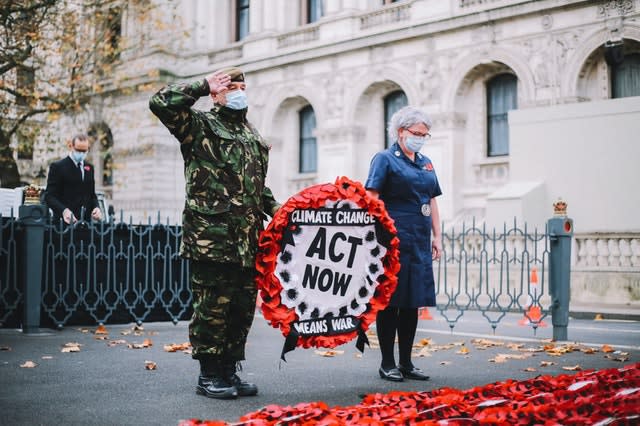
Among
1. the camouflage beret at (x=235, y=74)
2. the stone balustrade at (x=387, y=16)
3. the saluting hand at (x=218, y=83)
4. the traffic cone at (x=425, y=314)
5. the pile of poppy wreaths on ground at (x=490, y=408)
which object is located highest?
the stone balustrade at (x=387, y=16)

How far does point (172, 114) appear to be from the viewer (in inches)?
213

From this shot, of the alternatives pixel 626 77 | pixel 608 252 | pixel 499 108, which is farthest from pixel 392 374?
pixel 499 108

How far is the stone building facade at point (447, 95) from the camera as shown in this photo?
1808 centimetres

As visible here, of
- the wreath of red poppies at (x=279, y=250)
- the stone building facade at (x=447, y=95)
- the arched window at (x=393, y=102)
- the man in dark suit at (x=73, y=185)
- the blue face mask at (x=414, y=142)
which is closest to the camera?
the wreath of red poppies at (x=279, y=250)

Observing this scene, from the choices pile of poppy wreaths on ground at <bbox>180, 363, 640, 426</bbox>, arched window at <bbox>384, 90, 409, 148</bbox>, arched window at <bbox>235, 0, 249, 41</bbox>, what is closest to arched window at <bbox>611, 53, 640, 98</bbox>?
arched window at <bbox>384, 90, 409, 148</bbox>

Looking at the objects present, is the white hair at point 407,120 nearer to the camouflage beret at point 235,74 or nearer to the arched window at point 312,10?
the camouflage beret at point 235,74

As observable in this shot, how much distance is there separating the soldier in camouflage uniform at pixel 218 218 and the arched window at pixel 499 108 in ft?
64.4

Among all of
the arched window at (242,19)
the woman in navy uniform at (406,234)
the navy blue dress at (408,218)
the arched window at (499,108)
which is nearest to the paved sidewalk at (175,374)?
the woman in navy uniform at (406,234)

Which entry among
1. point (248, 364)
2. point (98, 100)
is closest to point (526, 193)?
point (248, 364)

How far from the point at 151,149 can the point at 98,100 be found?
5.38 meters

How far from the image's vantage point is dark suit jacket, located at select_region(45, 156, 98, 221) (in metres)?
10.5

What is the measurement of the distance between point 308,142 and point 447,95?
8117 millimetres

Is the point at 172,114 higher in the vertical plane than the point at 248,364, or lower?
higher

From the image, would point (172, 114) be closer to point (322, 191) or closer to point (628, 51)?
point (322, 191)
